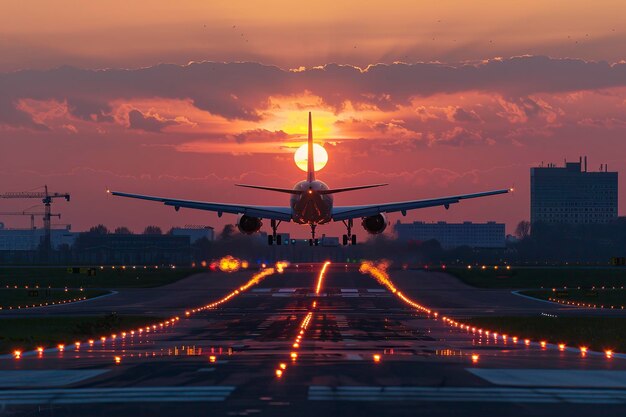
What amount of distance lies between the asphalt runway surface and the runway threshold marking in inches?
1.2

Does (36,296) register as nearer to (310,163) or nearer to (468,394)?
(310,163)

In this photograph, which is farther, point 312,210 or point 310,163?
point 310,163

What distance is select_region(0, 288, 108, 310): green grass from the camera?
355 feet

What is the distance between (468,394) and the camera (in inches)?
1166

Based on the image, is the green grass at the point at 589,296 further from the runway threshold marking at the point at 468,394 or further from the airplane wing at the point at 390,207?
the runway threshold marking at the point at 468,394

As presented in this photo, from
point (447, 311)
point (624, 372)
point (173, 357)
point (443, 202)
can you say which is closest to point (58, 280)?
point (443, 202)

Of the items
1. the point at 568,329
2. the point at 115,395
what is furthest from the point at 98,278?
the point at 115,395

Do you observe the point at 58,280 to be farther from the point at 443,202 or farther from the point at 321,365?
the point at 321,365

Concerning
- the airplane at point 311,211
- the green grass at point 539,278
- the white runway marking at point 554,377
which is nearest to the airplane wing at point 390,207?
the airplane at point 311,211

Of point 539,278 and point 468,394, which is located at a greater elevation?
point 468,394

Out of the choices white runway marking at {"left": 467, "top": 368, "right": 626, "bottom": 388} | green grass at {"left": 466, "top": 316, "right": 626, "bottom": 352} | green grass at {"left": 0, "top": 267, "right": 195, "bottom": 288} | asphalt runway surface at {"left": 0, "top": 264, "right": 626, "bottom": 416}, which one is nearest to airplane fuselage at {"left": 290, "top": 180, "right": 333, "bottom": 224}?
asphalt runway surface at {"left": 0, "top": 264, "right": 626, "bottom": 416}

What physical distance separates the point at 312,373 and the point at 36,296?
3453 inches

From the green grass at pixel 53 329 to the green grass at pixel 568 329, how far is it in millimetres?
22588

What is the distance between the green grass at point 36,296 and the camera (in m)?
108
